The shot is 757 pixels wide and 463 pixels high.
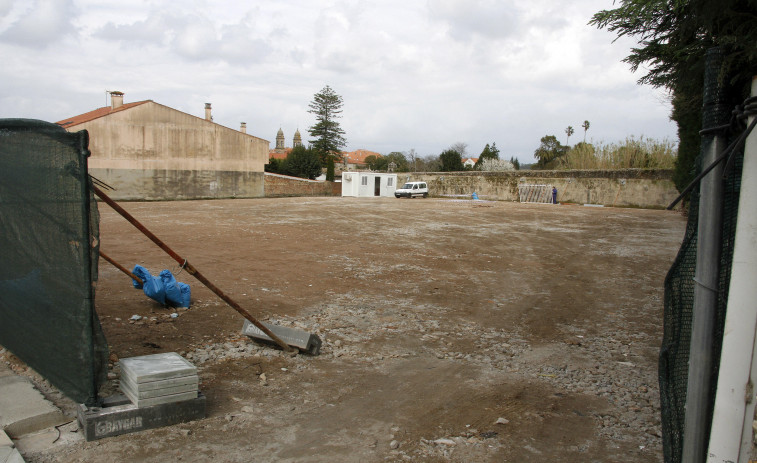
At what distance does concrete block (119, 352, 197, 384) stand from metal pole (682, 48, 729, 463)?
3.45m

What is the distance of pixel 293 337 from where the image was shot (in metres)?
5.71

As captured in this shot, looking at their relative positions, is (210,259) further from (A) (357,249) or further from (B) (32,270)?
(B) (32,270)

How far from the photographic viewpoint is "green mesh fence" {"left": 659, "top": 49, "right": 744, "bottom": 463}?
2.38m

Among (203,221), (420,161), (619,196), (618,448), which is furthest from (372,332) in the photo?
(420,161)

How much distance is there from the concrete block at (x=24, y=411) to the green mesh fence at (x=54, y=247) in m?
0.18

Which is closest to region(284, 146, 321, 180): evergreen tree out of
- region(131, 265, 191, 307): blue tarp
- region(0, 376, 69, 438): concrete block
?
region(131, 265, 191, 307): blue tarp

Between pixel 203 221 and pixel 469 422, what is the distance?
58.1 ft

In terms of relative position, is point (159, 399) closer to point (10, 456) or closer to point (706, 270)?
point (10, 456)

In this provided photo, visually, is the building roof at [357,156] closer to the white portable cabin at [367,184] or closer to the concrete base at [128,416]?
the white portable cabin at [367,184]

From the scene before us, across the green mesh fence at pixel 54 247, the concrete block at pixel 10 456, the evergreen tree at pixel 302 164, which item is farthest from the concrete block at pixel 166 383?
the evergreen tree at pixel 302 164

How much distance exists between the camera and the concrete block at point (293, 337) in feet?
18.5

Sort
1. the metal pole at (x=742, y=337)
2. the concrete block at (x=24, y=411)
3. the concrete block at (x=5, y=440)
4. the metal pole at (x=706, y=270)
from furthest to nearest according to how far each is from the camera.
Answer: the concrete block at (x=24, y=411)
the concrete block at (x=5, y=440)
the metal pole at (x=706, y=270)
the metal pole at (x=742, y=337)

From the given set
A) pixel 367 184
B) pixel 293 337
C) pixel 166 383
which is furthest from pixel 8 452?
pixel 367 184

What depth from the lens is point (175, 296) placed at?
7.00 meters
